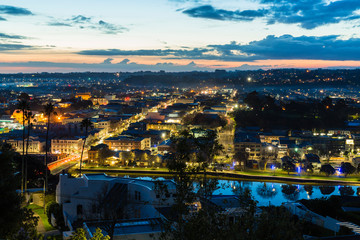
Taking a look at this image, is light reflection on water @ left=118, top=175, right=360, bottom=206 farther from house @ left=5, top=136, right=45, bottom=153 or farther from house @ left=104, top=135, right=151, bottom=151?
house @ left=5, top=136, right=45, bottom=153

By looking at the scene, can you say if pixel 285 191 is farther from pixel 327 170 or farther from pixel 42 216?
pixel 42 216

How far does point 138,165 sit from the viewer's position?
15117mm

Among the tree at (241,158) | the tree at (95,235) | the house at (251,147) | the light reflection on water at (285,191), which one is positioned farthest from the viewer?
the house at (251,147)

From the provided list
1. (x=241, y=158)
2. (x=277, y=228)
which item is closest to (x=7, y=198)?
(x=277, y=228)

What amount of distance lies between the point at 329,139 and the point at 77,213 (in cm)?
1484

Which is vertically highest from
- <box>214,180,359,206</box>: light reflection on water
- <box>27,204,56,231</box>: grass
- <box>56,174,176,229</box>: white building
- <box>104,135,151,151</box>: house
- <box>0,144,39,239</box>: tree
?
<box>0,144,39,239</box>: tree

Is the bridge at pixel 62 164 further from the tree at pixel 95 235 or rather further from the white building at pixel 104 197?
the tree at pixel 95 235

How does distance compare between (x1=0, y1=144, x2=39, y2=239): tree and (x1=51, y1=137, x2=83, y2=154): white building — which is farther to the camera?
(x1=51, y1=137, x2=83, y2=154): white building

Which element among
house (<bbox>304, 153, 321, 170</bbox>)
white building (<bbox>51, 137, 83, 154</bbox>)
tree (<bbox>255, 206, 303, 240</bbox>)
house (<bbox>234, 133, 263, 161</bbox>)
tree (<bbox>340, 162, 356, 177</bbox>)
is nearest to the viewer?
tree (<bbox>255, 206, 303, 240</bbox>)

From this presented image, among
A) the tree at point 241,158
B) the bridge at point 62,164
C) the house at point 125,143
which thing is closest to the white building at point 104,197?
the bridge at point 62,164

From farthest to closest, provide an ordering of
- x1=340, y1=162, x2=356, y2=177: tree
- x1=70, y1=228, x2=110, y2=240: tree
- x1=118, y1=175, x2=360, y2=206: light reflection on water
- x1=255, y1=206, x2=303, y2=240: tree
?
x1=340, y1=162, x2=356, y2=177: tree → x1=118, y1=175, x2=360, y2=206: light reflection on water → x1=70, y1=228, x2=110, y2=240: tree → x1=255, y1=206, x2=303, y2=240: tree

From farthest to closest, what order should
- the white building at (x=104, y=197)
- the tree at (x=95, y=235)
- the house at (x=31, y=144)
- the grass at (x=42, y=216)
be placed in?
the house at (x=31, y=144) < the grass at (x=42, y=216) < the white building at (x=104, y=197) < the tree at (x=95, y=235)

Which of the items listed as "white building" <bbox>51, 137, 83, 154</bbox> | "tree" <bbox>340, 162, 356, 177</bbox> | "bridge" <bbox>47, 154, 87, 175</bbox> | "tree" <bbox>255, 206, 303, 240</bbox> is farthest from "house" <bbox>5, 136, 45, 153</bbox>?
"tree" <bbox>255, 206, 303, 240</bbox>

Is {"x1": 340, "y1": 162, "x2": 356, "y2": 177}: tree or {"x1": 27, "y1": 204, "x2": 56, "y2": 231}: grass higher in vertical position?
{"x1": 27, "y1": 204, "x2": 56, "y2": 231}: grass
